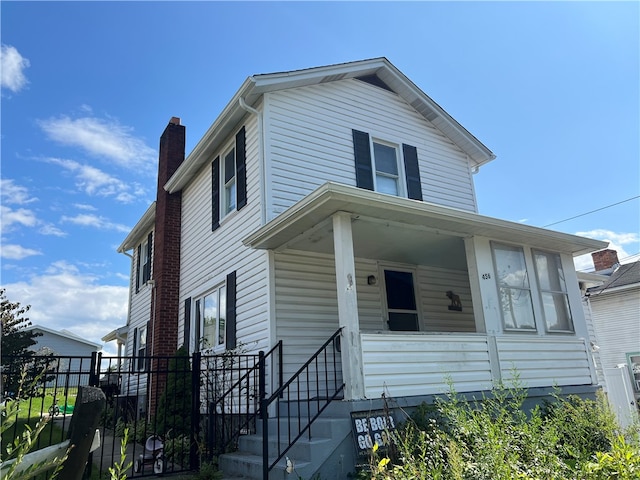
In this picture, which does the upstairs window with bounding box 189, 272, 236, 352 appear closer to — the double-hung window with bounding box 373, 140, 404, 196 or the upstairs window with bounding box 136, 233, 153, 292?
the double-hung window with bounding box 373, 140, 404, 196

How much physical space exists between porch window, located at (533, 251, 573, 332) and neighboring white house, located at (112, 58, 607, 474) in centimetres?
3

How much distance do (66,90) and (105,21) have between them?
6.45 feet

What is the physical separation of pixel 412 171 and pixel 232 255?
428cm

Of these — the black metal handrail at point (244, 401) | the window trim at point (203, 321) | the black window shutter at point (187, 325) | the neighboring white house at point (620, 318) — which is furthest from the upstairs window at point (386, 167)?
the neighboring white house at point (620, 318)

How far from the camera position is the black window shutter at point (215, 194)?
33.0 ft

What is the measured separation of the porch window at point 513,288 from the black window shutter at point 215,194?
18.3 ft

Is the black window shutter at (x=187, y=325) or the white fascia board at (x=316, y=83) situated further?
the black window shutter at (x=187, y=325)

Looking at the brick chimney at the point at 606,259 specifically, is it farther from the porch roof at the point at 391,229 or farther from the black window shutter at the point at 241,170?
the black window shutter at the point at 241,170

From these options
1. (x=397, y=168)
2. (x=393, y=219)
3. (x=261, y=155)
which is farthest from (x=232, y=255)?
(x=397, y=168)

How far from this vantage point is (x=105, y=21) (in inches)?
336

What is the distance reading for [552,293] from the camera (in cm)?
813

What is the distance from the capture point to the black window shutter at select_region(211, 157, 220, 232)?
10047 mm

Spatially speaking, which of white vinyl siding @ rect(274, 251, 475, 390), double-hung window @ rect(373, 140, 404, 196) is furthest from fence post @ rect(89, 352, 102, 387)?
double-hung window @ rect(373, 140, 404, 196)

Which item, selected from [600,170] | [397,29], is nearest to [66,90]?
[397,29]
